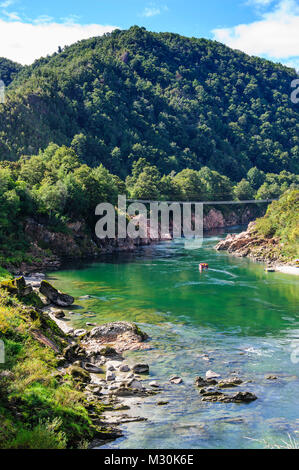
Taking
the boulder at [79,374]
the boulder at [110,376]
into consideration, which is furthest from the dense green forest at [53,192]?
the boulder at [79,374]

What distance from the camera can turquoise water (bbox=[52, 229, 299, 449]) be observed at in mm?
15688

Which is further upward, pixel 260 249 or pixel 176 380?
pixel 260 249

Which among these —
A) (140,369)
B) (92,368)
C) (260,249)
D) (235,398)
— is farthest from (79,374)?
(260,249)

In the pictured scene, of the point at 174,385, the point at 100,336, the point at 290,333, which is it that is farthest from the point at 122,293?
the point at 174,385

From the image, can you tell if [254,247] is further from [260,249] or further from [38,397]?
[38,397]

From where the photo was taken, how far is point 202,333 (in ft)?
93.9

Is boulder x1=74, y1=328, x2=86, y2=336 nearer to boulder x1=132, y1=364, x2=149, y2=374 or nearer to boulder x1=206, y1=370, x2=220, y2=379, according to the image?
boulder x1=132, y1=364, x2=149, y2=374

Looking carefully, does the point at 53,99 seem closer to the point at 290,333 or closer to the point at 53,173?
A: the point at 53,173

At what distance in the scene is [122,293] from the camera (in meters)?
41.3

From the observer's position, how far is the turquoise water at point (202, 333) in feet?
51.5

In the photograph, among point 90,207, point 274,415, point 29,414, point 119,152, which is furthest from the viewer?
point 119,152

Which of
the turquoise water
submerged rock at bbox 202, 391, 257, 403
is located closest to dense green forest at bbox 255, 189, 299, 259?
the turquoise water

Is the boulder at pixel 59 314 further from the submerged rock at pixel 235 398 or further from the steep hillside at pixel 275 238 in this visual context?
the steep hillside at pixel 275 238

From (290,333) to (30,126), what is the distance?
108 meters
